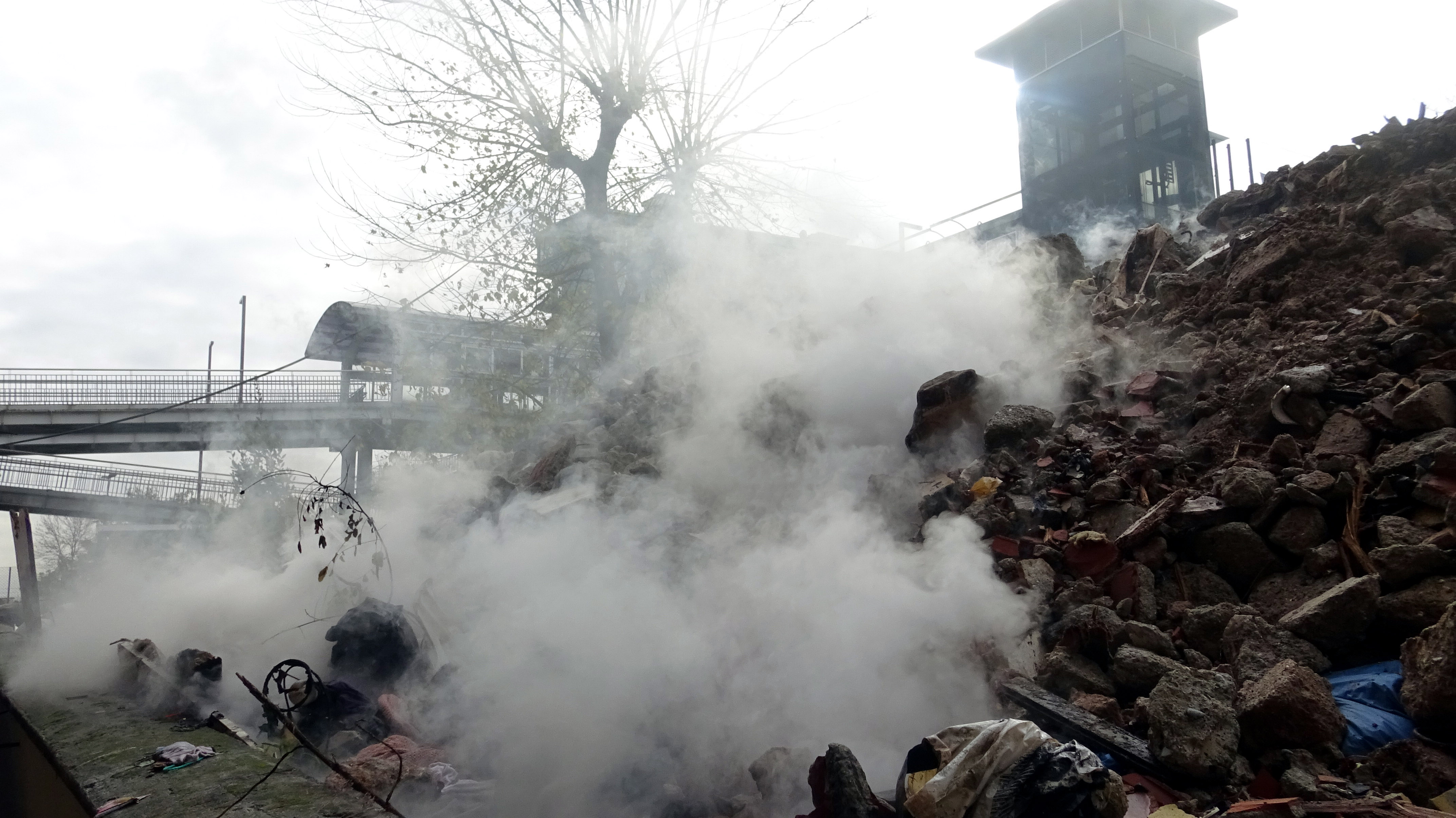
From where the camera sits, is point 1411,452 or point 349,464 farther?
point 349,464

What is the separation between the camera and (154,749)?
491cm

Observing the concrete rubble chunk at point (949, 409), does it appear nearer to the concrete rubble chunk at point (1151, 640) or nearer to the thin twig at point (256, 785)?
the concrete rubble chunk at point (1151, 640)

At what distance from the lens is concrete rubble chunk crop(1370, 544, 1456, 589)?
10.4ft

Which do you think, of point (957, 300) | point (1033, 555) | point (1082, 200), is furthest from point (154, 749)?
point (1082, 200)

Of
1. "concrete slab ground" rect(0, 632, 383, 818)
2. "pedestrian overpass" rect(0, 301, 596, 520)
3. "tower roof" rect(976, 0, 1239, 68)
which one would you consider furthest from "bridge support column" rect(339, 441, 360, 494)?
"tower roof" rect(976, 0, 1239, 68)

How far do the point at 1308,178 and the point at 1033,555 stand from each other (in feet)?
16.0

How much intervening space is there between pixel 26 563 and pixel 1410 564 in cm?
2379

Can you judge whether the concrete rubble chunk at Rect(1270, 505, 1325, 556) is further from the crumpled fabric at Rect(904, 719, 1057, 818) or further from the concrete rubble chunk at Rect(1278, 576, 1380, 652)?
the crumpled fabric at Rect(904, 719, 1057, 818)

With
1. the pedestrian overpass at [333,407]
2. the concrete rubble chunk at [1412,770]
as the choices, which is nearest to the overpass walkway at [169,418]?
the pedestrian overpass at [333,407]

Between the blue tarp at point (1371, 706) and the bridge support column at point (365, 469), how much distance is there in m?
9.91

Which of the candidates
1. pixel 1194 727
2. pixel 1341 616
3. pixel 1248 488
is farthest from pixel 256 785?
pixel 1248 488

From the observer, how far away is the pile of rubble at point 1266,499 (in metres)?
2.87

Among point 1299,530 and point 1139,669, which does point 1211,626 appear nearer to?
point 1139,669

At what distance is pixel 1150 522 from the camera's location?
407cm
